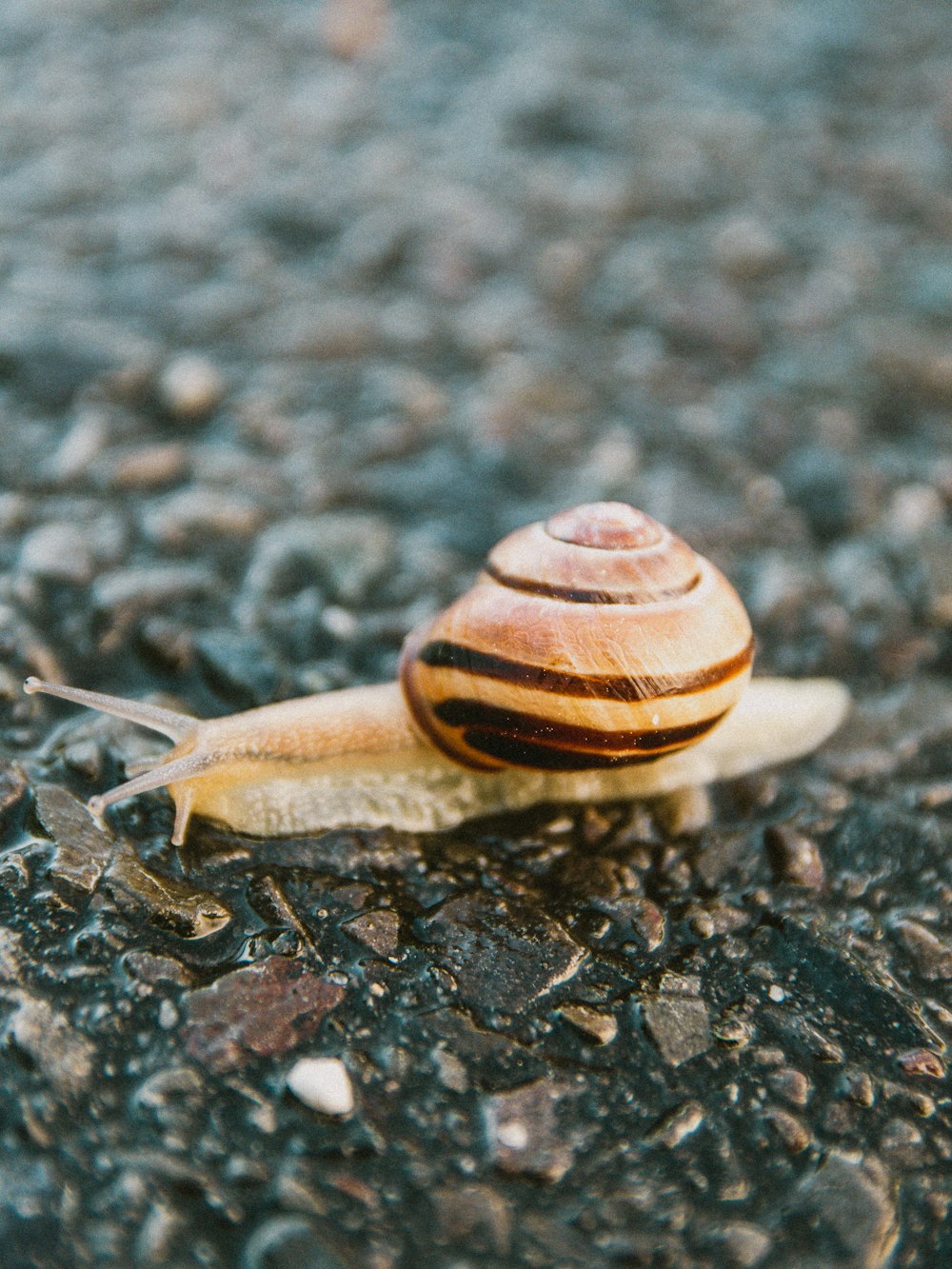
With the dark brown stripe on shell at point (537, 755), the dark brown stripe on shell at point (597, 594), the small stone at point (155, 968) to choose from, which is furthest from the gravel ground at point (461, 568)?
the dark brown stripe on shell at point (597, 594)

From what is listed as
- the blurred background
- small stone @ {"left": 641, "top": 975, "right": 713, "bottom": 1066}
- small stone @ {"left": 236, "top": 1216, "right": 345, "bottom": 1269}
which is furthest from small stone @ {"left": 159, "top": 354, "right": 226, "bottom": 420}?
small stone @ {"left": 236, "top": 1216, "right": 345, "bottom": 1269}

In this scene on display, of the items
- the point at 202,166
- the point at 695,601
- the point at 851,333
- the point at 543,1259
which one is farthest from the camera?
the point at 202,166

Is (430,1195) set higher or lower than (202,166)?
lower

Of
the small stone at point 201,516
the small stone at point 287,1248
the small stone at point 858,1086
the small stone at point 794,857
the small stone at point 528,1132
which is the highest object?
the small stone at point 201,516

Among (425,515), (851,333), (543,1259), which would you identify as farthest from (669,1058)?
(851,333)

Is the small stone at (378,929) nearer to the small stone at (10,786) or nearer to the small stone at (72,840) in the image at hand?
the small stone at (72,840)

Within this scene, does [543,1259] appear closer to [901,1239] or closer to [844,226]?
[901,1239]

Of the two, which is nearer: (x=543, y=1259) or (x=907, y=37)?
(x=543, y=1259)
